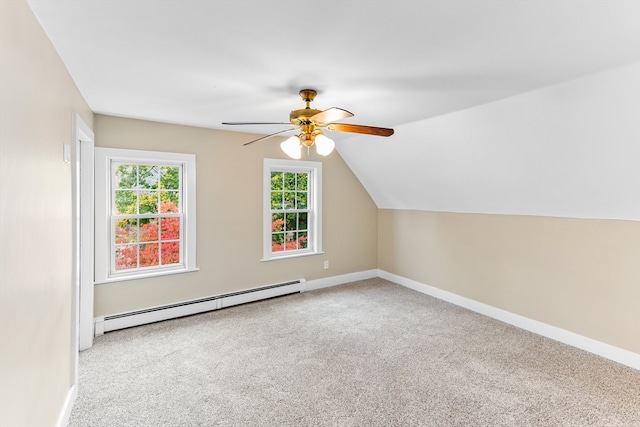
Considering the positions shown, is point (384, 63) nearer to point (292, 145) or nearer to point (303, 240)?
point (292, 145)

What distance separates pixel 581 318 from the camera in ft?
10.5

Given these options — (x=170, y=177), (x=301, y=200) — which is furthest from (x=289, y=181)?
(x=170, y=177)

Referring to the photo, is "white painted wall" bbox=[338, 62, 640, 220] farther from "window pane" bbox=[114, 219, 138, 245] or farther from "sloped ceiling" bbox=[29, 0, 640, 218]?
"window pane" bbox=[114, 219, 138, 245]

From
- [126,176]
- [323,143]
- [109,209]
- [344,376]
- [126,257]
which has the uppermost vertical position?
[323,143]

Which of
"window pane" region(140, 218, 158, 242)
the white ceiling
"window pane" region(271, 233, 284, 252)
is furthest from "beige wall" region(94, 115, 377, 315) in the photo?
the white ceiling

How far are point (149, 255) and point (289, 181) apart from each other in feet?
6.97

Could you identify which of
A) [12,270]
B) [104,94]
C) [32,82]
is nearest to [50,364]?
[12,270]

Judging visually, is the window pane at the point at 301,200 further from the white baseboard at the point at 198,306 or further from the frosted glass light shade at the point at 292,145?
the frosted glass light shade at the point at 292,145

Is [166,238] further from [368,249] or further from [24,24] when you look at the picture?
[368,249]

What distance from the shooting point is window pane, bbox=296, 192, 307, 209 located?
16.2 ft

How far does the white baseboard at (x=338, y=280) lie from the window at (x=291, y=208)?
47 centimetres

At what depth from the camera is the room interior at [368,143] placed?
5.03 feet

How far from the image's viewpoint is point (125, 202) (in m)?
3.65

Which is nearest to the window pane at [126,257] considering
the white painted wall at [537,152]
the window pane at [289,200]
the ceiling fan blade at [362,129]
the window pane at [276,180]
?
the window pane at [276,180]
